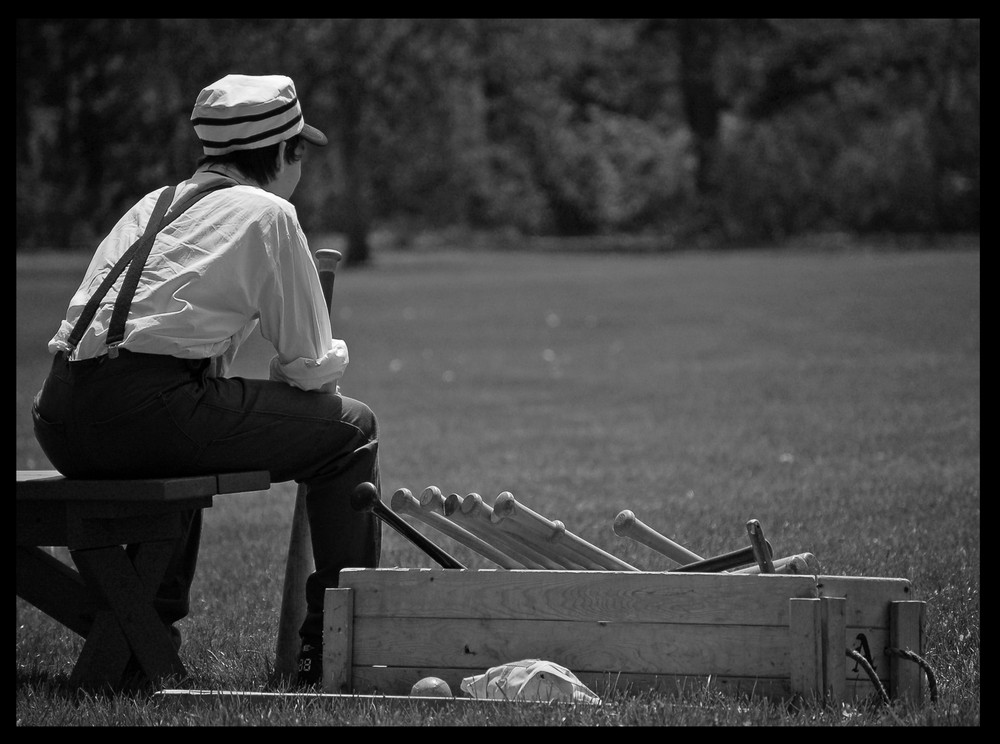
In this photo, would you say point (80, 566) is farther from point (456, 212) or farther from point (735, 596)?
point (456, 212)

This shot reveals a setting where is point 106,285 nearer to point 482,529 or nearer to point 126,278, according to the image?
point 126,278

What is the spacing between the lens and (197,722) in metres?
3.52

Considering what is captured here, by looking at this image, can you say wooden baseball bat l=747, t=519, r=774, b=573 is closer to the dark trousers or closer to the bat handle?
the dark trousers

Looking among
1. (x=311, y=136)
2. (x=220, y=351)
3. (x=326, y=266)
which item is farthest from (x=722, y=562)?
(x=311, y=136)

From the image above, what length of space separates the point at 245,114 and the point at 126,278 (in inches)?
24.6

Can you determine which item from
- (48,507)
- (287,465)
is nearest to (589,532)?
(287,465)

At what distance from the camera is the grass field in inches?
166

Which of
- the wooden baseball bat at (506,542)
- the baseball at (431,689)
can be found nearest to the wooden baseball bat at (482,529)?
the wooden baseball bat at (506,542)

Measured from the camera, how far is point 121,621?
390 cm

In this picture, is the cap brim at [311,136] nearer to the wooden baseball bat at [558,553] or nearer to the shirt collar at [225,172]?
the shirt collar at [225,172]

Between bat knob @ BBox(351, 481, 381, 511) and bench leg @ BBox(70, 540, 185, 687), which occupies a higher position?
bat knob @ BBox(351, 481, 381, 511)

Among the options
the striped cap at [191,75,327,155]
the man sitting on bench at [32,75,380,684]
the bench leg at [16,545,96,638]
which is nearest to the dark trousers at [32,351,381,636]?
the man sitting on bench at [32,75,380,684]

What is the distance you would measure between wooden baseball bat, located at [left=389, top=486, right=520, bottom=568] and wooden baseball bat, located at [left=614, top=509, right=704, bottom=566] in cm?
35

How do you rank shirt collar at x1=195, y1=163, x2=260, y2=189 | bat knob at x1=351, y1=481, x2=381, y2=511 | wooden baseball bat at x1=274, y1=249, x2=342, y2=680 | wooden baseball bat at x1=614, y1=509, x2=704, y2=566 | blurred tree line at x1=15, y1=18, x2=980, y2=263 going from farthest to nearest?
blurred tree line at x1=15, y1=18, x2=980, y2=263, wooden baseball bat at x1=274, y1=249, x2=342, y2=680, shirt collar at x1=195, y1=163, x2=260, y2=189, wooden baseball bat at x1=614, y1=509, x2=704, y2=566, bat knob at x1=351, y1=481, x2=381, y2=511
